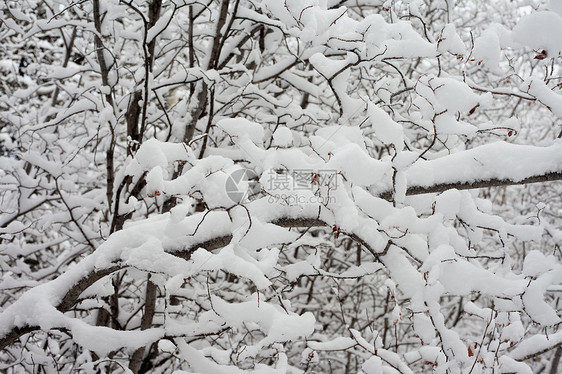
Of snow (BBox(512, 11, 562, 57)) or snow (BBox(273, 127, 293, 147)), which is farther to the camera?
snow (BBox(273, 127, 293, 147))

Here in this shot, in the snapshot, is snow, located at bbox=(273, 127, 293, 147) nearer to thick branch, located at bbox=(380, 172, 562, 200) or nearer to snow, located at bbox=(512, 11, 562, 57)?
thick branch, located at bbox=(380, 172, 562, 200)

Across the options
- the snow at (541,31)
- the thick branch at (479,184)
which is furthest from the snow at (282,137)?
the snow at (541,31)

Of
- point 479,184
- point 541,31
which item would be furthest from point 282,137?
point 541,31

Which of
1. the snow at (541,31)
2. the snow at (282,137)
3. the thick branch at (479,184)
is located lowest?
the thick branch at (479,184)

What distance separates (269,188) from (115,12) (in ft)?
6.18

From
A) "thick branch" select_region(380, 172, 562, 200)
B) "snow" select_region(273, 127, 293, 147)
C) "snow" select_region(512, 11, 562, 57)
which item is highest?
"snow" select_region(512, 11, 562, 57)

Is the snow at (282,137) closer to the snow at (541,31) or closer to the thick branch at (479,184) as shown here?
the thick branch at (479,184)

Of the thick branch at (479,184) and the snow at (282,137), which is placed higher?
the snow at (282,137)

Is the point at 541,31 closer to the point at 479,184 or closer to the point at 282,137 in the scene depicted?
the point at 479,184

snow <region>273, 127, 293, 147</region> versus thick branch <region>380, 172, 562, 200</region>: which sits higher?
snow <region>273, 127, 293, 147</region>

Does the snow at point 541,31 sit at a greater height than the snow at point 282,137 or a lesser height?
greater

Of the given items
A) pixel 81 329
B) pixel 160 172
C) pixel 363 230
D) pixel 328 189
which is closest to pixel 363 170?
pixel 328 189

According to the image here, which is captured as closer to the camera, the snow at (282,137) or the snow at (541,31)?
the snow at (541,31)

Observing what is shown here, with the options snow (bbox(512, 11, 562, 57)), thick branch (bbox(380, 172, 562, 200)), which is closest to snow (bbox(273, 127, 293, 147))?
thick branch (bbox(380, 172, 562, 200))
